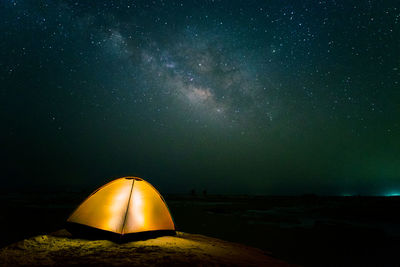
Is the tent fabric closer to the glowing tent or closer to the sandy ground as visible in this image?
the glowing tent

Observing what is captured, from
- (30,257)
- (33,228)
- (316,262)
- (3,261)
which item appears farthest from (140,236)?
(33,228)

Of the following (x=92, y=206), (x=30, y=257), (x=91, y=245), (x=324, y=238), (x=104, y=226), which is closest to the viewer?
(x=30, y=257)

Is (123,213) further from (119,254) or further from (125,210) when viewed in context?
(119,254)

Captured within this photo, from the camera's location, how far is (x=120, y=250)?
18.4 ft

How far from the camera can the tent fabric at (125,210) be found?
6.63 m

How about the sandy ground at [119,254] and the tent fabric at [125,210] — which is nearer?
the sandy ground at [119,254]

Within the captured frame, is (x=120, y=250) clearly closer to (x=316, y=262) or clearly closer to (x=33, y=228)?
(x=316, y=262)

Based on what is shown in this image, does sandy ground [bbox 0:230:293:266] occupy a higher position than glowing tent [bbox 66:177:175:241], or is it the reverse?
glowing tent [bbox 66:177:175:241]

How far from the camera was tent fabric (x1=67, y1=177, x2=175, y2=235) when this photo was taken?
663cm

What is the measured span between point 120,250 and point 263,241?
679 cm

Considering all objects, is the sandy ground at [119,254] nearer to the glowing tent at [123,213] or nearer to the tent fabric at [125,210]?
the glowing tent at [123,213]

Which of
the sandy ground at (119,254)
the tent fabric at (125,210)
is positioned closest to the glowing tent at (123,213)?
the tent fabric at (125,210)

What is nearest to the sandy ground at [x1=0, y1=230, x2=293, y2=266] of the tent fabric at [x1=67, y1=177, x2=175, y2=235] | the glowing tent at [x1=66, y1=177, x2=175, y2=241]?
the glowing tent at [x1=66, y1=177, x2=175, y2=241]

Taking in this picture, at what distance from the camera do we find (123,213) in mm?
6680
